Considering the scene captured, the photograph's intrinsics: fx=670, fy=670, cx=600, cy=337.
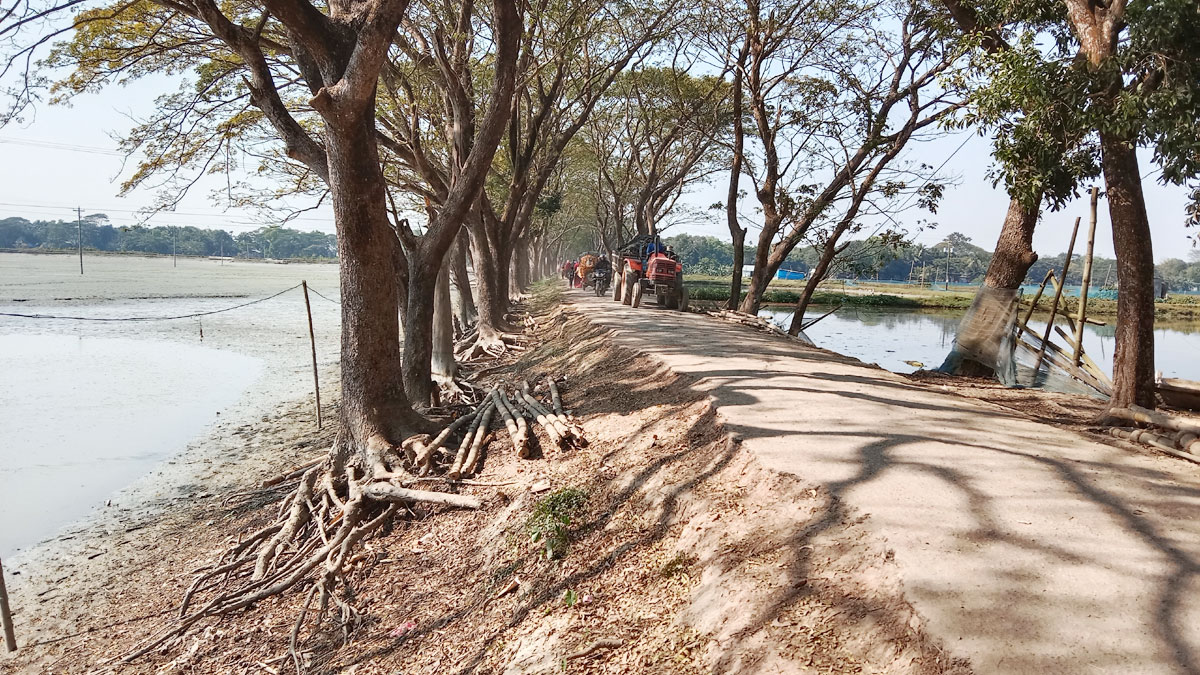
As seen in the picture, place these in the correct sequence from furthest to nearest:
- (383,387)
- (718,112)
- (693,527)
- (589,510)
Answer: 1. (718,112)
2. (383,387)
3. (589,510)
4. (693,527)

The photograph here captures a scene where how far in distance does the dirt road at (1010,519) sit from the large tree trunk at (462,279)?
989 centimetres

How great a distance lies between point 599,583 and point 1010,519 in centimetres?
239

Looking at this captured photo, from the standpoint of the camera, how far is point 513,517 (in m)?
5.41

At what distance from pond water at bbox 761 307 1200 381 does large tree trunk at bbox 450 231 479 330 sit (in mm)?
9785

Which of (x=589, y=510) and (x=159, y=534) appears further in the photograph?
(x=159, y=534)

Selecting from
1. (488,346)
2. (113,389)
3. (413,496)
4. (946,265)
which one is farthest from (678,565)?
(946,265)

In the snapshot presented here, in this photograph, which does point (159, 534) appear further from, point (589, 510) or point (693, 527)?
point (693, 527)

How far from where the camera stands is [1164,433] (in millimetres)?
5859

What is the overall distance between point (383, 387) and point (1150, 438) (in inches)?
280

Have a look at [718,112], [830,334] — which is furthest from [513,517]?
[830,334]

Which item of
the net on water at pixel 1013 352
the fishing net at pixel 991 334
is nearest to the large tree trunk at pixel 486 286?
the fishing net at pixel 991 334

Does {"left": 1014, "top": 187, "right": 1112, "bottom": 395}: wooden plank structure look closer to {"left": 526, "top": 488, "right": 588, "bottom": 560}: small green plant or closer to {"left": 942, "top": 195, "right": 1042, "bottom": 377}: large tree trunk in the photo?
{"left": 942, "top": 195, "right": 1042, "bottom": 377}: large tree trunk

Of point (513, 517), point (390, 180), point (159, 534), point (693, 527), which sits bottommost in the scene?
point (159, 534)

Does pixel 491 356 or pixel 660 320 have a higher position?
pixel 660 320
